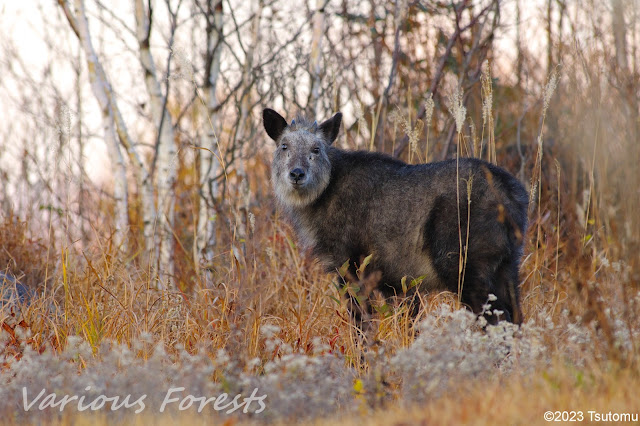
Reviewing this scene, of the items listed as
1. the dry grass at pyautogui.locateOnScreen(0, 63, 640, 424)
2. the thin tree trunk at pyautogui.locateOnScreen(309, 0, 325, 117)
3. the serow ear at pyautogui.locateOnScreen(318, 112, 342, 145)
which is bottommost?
the dry grass at pyautogui.locateOnScreen(0, 63, 640, 424)

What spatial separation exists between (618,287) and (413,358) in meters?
1.32

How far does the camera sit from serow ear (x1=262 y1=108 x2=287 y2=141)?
5.39 metres

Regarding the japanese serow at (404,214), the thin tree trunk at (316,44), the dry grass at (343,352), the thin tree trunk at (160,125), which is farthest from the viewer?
the thin tree trunk at (316,44)

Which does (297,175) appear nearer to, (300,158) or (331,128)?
(300,158)

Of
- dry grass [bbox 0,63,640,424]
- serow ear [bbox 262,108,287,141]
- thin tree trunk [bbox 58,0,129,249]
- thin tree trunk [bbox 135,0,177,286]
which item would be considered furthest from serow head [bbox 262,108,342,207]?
thin tree trunk [bbox 58,0,129,249]

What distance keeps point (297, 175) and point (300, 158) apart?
27 cm

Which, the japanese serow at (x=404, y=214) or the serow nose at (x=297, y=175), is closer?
the japanese serow at (x=404, y=214)

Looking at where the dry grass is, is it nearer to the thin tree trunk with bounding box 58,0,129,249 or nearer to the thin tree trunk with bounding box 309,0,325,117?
the thin tree trunk with bounding box 58,0,129,249

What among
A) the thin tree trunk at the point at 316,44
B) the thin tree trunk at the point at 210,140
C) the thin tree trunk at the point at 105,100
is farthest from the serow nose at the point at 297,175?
the thin tree trunk at the point at 105,100

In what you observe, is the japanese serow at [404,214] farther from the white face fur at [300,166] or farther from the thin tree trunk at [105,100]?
the thin tree trunk at [105,100]

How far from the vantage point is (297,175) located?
193 inches

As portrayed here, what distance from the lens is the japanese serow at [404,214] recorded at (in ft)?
14.4

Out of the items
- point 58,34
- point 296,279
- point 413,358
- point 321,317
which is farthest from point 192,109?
point 413,358

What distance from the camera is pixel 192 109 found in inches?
387
